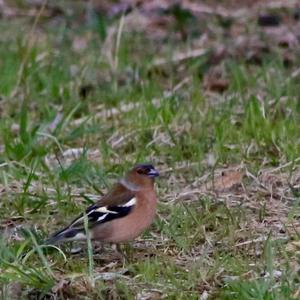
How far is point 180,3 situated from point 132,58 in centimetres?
154

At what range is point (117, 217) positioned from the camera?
19.8 ft

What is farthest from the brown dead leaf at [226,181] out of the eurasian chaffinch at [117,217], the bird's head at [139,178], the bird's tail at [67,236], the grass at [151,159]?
the bird's tail at [67,236]

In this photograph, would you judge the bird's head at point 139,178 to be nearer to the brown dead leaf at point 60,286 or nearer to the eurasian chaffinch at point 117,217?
the eurasian chaffinch at point 117,217

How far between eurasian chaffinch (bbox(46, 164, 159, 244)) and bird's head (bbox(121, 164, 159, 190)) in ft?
0.04

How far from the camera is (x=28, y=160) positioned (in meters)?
7.42

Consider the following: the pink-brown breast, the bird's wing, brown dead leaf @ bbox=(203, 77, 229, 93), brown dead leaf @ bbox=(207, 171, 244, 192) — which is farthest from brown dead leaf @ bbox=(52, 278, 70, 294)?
brown dead leaf @ bbox=(203, 77, 229, 93)

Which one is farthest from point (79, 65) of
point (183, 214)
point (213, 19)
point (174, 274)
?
point (174, 274)

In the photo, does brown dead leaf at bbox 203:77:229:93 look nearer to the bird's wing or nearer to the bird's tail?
the bird's wing

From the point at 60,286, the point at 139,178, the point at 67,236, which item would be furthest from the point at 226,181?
the point at 60,286

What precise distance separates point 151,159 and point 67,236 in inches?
65.9

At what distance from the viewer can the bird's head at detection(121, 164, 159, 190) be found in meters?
6.25

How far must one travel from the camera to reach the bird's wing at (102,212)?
591 cm

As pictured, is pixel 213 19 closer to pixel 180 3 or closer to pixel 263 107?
pixel 180 3

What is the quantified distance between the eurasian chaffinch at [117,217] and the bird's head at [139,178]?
0.4 inches
